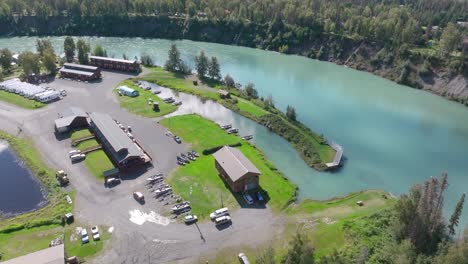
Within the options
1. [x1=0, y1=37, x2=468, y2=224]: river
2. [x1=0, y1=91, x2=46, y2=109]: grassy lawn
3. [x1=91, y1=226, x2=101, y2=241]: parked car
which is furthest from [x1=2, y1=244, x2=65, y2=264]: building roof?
[x1=0, y1=91, x2=46, y2=109]: grassy lawn

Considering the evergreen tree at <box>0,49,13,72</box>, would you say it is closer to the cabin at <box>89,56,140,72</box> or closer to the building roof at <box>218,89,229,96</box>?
the cabin at <box>89,56,140,72</box>

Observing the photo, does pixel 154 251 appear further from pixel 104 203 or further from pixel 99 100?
pixel 99 100

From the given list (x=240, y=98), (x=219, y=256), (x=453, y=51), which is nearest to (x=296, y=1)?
(x=453, y=51)

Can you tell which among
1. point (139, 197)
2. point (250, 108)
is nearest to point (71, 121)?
point (139, 197)

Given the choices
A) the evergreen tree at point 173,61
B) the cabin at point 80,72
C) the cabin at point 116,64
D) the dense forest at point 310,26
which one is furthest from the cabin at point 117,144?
the dense forest at point 310,26

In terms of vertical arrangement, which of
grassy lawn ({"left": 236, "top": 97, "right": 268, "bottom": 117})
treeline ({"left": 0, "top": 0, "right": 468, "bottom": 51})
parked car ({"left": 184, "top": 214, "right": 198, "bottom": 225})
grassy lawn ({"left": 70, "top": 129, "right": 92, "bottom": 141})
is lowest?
grassy lawn ({"left": 70, "top": 129, "right": 92, "bottom": 141})

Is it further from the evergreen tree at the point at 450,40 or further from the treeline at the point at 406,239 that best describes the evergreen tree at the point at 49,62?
the evergreen tree at the point at 450,40
